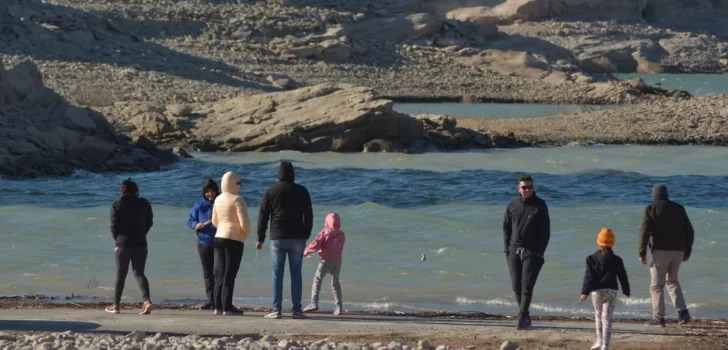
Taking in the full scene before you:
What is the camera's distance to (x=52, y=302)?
13.4 m

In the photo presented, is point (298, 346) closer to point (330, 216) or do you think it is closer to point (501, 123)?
point (330, 216)

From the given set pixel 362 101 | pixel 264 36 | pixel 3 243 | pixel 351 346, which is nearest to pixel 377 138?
pixel 362 101

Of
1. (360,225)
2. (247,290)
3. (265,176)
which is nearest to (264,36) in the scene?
(265,176)

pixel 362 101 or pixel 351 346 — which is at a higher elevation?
pixel 362 101

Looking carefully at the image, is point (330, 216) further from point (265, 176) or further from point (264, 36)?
point (264, 36)

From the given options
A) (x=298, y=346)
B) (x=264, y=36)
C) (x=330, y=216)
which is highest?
(x=264, y=36)

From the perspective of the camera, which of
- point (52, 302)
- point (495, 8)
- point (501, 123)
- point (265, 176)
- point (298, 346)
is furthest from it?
point (495, 8)

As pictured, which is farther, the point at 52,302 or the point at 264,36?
the point at 264,36

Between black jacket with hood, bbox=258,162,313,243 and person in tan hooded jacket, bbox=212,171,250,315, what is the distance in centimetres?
20

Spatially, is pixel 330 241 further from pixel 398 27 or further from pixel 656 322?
pixel 398 27

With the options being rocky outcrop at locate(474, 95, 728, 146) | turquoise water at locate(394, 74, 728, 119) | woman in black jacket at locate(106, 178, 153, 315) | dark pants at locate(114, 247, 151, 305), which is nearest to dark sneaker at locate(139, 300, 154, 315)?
woman in black jacket at locate(106, 178, 153, 315)

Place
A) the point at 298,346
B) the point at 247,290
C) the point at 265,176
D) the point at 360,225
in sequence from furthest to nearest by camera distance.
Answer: the point at 265,176 < the point at 360,225 < the point at 247,290 < the point at 298,346

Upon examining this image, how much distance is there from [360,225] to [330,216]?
→ 370 inches

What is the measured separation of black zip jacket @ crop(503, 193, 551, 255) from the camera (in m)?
11.1
